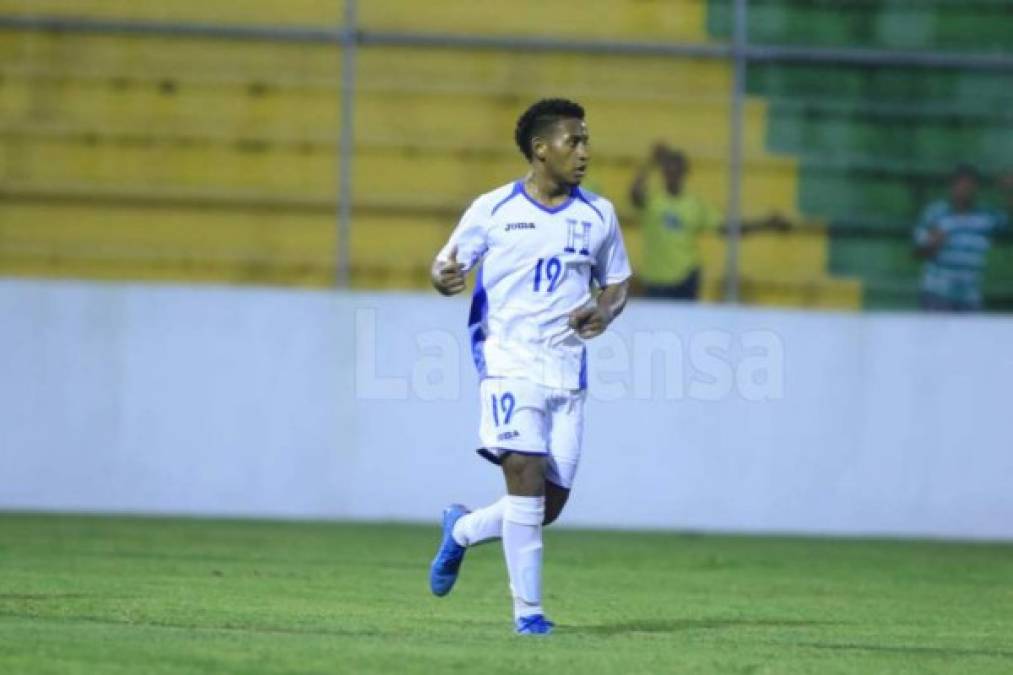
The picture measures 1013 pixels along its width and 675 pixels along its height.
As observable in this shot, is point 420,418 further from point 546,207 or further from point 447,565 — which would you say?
point 546,207

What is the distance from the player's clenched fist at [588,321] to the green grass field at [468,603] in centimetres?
122

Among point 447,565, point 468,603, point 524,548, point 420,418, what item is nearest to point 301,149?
point 420,418

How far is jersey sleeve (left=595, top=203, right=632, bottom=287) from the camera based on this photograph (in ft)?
32.1

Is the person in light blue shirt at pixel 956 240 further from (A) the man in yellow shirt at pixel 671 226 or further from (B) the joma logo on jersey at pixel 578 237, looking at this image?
(B) the joma logo on jersey at pixel 578 237

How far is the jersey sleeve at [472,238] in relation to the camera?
964cm

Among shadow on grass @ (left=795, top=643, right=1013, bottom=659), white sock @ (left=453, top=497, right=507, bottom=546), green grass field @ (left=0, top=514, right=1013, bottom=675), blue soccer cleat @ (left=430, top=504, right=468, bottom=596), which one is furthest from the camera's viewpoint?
blue soccer cleat @ (left=430, top=504, right=468, bottom=596)

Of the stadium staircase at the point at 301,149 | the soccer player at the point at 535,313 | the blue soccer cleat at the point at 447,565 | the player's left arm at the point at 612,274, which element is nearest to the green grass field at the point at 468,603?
the blue soccer cleat at the point at 447,565

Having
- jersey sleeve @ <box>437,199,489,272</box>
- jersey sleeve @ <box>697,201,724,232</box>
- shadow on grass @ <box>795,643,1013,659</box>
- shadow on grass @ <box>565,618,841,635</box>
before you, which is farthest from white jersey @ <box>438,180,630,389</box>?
jersey sleeve @ <box>697,201,724,232</box>

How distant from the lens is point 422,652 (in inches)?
330

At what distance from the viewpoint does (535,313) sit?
9.56 m

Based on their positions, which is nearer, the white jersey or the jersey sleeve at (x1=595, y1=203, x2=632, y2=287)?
the white jersey

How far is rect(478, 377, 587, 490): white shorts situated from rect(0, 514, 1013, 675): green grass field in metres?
0.73

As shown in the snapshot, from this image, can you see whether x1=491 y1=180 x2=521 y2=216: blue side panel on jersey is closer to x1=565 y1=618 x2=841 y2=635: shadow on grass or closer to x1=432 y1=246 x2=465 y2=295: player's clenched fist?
x1=432 y1=246 x2=465 y2=295: player's clenched fist

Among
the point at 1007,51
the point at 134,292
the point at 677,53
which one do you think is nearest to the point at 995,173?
the point at 1007,51
